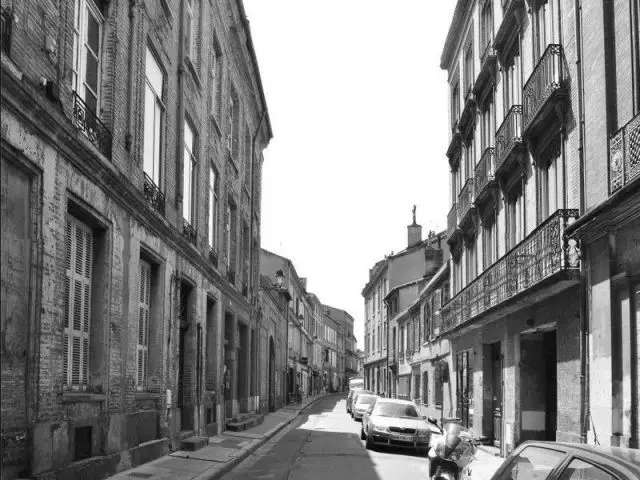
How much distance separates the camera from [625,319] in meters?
11.6

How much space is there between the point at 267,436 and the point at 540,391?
8.59m

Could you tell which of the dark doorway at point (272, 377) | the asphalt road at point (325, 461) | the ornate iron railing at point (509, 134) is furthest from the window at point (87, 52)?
the dark doorway at point (272, 377)

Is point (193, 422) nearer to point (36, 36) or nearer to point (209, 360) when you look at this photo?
point (209, 360)

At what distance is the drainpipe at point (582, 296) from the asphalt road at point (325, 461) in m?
3.33

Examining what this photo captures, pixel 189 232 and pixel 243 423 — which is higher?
pixel 189 232

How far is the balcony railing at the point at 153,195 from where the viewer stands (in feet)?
48.0

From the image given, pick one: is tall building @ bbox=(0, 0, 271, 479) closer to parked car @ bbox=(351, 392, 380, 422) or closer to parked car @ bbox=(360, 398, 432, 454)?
parked car @ bbox=(360, 398, 432, 454)

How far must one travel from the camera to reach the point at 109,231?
1198 cm

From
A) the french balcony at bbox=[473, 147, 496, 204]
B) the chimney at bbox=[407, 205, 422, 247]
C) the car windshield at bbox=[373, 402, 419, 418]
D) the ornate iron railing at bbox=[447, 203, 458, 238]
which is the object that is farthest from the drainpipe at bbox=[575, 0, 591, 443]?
the chimney at bbox=[407, 205, 422, 247]

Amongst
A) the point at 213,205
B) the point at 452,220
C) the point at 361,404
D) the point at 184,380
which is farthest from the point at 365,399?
the point at 184,380

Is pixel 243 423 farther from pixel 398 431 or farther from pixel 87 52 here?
pixel 87 52

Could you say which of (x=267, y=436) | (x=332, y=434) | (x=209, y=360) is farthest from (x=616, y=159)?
(x=332, y=434)

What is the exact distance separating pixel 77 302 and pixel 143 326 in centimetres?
372

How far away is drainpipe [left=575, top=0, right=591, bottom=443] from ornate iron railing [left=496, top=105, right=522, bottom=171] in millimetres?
3738
